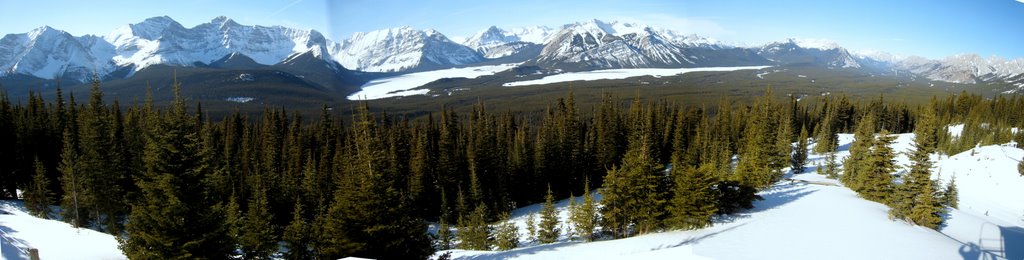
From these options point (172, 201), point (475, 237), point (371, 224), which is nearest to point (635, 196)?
point (475, 237)

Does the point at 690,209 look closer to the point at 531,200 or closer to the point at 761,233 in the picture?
the point at 761,233

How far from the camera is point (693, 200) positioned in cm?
2523

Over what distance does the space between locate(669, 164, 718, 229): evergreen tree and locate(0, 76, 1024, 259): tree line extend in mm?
79

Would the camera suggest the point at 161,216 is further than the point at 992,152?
No

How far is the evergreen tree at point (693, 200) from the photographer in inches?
998

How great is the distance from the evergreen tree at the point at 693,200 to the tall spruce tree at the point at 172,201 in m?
21.0

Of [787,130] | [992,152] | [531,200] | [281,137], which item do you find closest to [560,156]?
[531,200]

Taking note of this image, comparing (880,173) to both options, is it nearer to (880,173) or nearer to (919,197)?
(880,173)

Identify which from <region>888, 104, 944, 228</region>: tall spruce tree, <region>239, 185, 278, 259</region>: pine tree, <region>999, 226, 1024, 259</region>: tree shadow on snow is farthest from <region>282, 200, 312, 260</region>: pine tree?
<region>999, 226, 1024, 259</region>: tree shadow on snow

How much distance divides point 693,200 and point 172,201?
72.7 feet

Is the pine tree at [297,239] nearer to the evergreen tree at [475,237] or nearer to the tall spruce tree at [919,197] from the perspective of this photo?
the evergreen tree at [475,237]

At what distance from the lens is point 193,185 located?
1542cm

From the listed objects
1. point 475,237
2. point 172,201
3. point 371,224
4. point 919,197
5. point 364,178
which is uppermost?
point 172,201

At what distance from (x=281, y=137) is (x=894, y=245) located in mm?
61890
